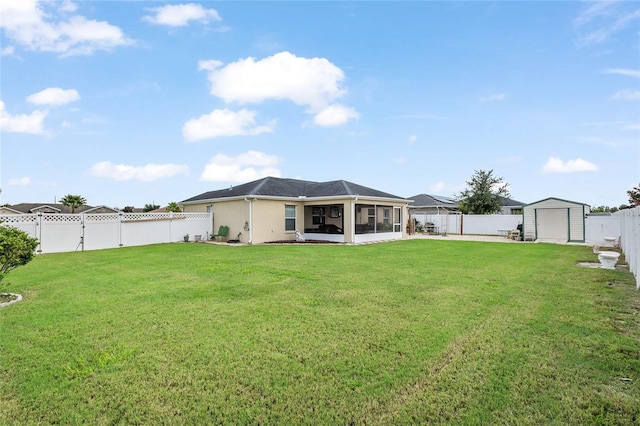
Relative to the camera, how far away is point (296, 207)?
1928 cm

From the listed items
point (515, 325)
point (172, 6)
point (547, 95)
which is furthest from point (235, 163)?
point (515, 325)

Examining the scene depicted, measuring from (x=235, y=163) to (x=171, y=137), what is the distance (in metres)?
6.40

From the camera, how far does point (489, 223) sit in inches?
1015

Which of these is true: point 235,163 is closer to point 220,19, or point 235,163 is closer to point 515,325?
point 220,19

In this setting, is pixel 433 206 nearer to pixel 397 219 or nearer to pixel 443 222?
pixel 443 222

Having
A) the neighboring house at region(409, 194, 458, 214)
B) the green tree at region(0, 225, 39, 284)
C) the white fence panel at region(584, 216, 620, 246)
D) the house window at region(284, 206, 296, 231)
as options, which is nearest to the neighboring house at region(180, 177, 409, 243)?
the house window at region(284, 206, 296, 231)

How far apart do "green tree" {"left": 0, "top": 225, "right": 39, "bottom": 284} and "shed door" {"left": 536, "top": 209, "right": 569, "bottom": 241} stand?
79.7 ft

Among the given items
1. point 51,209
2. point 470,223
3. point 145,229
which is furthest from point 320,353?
point 51,209

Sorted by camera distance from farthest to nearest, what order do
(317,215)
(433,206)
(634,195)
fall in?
1. (433,206)
2. (634,195)
3. (317,215)

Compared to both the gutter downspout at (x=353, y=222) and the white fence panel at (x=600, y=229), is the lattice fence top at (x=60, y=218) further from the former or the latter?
the white fence panel at (x=600, y=229)

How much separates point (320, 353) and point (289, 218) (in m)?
15.5

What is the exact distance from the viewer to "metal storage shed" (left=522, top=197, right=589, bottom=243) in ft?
62.4

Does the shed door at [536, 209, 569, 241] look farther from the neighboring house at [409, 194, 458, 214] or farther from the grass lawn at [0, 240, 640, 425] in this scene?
the grass lawn at [0, 240, 640, 425]

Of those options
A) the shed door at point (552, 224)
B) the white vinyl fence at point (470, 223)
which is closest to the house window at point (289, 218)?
the white vinyl fence at point (470, 223)
